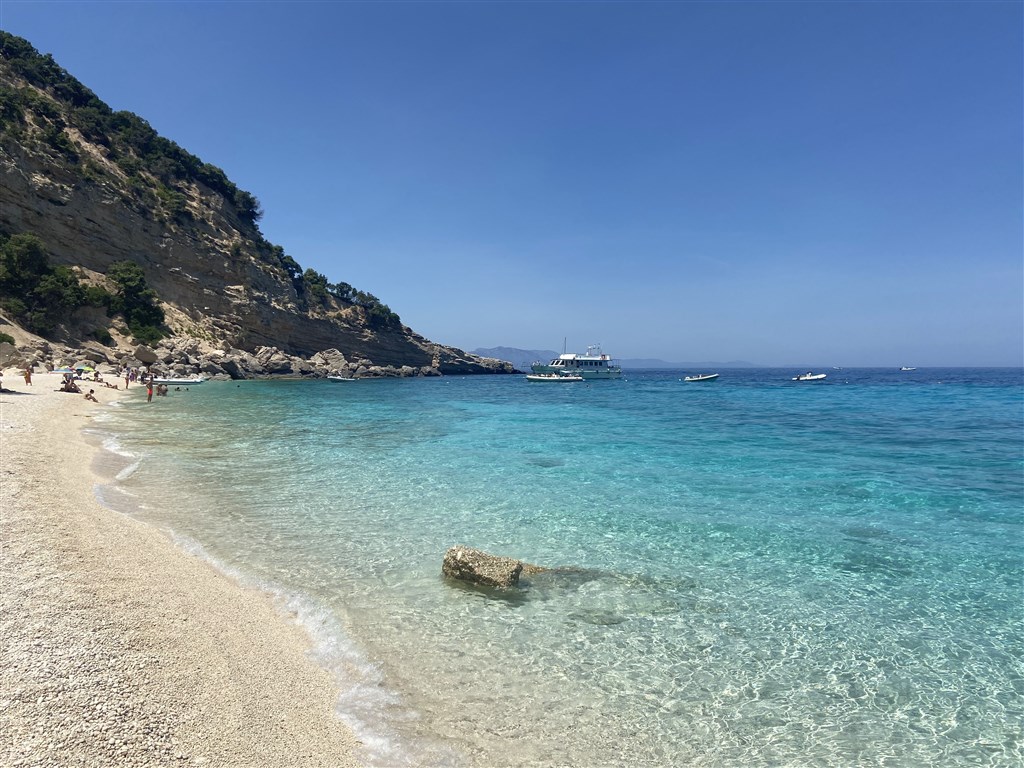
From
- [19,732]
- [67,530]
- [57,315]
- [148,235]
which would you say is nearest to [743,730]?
[19,732]

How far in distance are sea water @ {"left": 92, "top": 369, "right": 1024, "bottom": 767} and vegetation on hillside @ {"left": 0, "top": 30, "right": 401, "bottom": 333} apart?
55.8 metres

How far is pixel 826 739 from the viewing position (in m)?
4.84

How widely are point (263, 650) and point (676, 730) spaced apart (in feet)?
14.0

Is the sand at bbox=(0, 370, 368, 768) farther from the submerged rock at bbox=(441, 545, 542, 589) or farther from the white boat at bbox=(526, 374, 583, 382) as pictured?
the white boat at bbox=(526, 374, 583, 382)

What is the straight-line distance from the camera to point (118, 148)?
66.8 meters

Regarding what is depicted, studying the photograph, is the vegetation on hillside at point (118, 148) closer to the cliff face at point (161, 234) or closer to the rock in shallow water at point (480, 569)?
the cliff face at point (161, 234)

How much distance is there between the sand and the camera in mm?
3693

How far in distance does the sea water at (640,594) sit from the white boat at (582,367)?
72.8 meters

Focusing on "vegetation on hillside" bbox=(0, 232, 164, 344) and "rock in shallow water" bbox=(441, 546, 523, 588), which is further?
"vegetation on hillside" bbox=(0, 232, 164, 344)

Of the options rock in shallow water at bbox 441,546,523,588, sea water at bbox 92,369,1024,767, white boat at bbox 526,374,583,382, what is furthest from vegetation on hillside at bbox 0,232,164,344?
rock in shallow water at bbox 441,546,523,588

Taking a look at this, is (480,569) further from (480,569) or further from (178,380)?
(178,380)

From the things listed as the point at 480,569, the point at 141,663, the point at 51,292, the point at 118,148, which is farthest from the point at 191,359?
the point at 141,663

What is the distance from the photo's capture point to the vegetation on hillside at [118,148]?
55.1 metres

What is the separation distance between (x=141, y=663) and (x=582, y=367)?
9120cm
